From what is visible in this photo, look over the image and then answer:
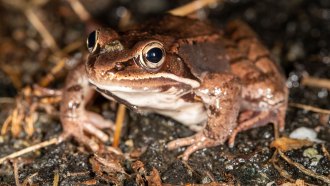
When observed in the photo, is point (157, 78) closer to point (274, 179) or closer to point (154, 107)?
point (154, 107)

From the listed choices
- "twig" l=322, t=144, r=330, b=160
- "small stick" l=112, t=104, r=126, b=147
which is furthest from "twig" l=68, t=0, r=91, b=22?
"twig" l=322, t=144, r=330, b=160

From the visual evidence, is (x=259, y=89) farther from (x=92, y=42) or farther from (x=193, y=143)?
(x=92, y=42)

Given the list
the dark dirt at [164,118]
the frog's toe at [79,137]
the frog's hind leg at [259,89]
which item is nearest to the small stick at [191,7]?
the dark dirt at [164,118]

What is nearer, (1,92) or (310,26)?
(1,92)

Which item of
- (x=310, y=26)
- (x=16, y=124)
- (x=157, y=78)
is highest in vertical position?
(x=310, y=26)

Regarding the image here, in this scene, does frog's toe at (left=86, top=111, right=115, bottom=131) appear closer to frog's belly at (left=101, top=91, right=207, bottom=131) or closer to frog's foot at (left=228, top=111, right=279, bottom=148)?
frog's belly at (left=101, top=91, right=207, bottom=131)

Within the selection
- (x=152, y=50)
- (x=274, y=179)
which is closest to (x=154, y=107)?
(x=152, y=50)

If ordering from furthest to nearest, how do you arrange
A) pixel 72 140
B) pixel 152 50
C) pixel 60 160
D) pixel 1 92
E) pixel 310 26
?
pixel 310 26, pixel 1 92, pixel 72 140, pixel 60 160, pixel 152 50

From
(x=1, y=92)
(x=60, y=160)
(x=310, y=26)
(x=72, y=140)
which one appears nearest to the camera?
(x=60, y=160)
